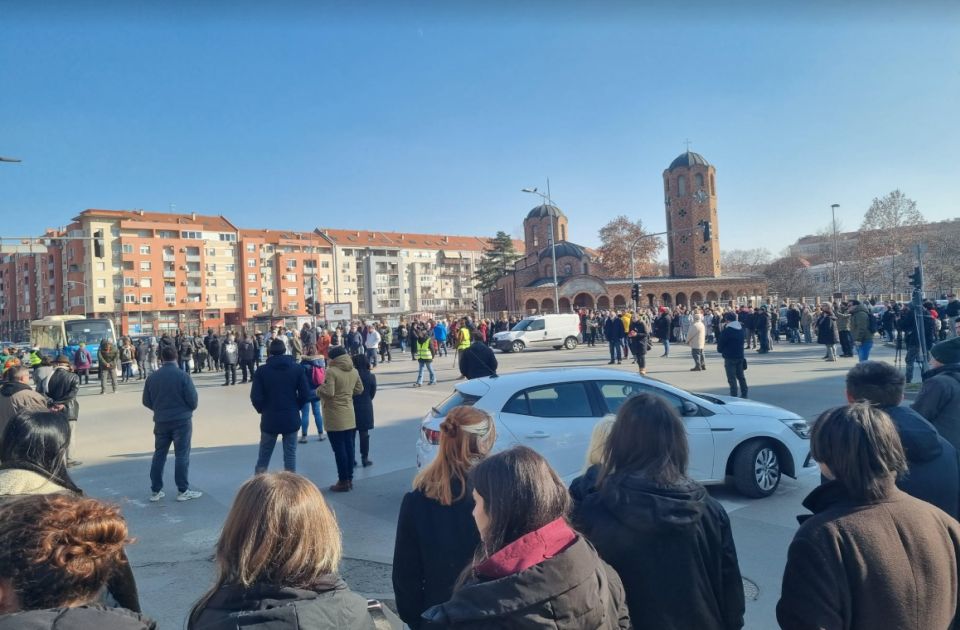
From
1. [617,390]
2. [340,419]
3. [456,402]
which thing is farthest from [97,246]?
[617,390]

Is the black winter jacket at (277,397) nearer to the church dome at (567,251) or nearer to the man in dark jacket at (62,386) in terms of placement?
the man in dark jacket at (62,386)

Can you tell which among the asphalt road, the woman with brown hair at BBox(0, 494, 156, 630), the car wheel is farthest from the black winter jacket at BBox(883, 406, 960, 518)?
the car wheel

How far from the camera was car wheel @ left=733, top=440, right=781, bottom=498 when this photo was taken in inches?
250

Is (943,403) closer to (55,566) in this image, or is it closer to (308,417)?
(55,566)

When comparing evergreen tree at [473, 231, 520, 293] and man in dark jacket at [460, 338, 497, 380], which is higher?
evergreen tree at [473, 231, 520, 293]

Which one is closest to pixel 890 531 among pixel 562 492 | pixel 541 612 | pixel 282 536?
pixel 562 492

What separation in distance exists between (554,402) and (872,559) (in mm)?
4427

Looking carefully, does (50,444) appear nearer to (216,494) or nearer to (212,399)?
(216,494)

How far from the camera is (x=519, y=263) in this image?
83.9 meters

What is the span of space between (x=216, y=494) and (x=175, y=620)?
3428 millimetres

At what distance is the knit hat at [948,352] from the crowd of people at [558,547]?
1982 mm

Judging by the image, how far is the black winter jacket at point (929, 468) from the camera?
2.74 meters

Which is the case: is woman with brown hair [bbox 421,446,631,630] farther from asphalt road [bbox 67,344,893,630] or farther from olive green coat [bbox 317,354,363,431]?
olive green coat [bbox 317,354,363,431]

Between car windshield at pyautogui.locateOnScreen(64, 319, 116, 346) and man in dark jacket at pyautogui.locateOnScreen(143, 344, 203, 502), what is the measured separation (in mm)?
28289
